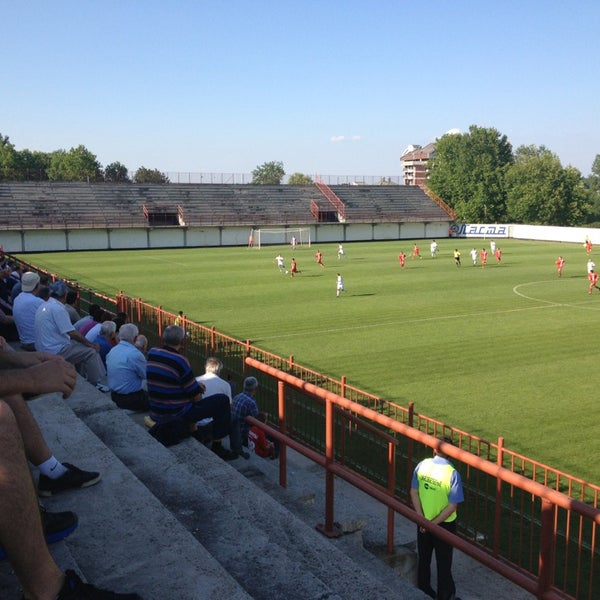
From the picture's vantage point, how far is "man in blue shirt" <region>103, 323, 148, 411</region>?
8.48 meters

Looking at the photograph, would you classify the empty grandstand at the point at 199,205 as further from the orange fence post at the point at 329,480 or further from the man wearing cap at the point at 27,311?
the orange fence post at the point at 329,480

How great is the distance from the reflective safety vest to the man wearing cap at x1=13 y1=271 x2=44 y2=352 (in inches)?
274

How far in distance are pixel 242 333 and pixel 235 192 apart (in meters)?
55.2

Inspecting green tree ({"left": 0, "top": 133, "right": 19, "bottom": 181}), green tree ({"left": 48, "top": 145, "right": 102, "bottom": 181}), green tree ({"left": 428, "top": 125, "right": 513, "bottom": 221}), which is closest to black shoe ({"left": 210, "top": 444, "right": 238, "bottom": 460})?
green tree ({"left": 428, "top": 125, "right": 513, "bottom": 221})

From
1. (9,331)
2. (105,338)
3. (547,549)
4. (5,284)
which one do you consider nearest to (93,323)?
(105,338)

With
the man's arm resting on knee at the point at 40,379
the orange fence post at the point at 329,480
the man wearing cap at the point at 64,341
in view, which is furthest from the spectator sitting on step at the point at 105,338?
the man's arm resting on knee at the point at 40,379

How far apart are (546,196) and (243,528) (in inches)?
3605

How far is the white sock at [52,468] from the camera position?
176 inches

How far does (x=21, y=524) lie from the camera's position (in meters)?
2.99

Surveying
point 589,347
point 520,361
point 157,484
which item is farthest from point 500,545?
point 589,347

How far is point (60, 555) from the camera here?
12.5ft

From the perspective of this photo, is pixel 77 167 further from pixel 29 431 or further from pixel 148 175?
pixel 29 431

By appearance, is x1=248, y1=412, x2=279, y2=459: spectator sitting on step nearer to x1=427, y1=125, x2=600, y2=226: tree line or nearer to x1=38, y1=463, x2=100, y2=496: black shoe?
x1=38, y1=463, x2=100, y2=496: black shoe

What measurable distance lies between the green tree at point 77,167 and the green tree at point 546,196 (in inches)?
3222
